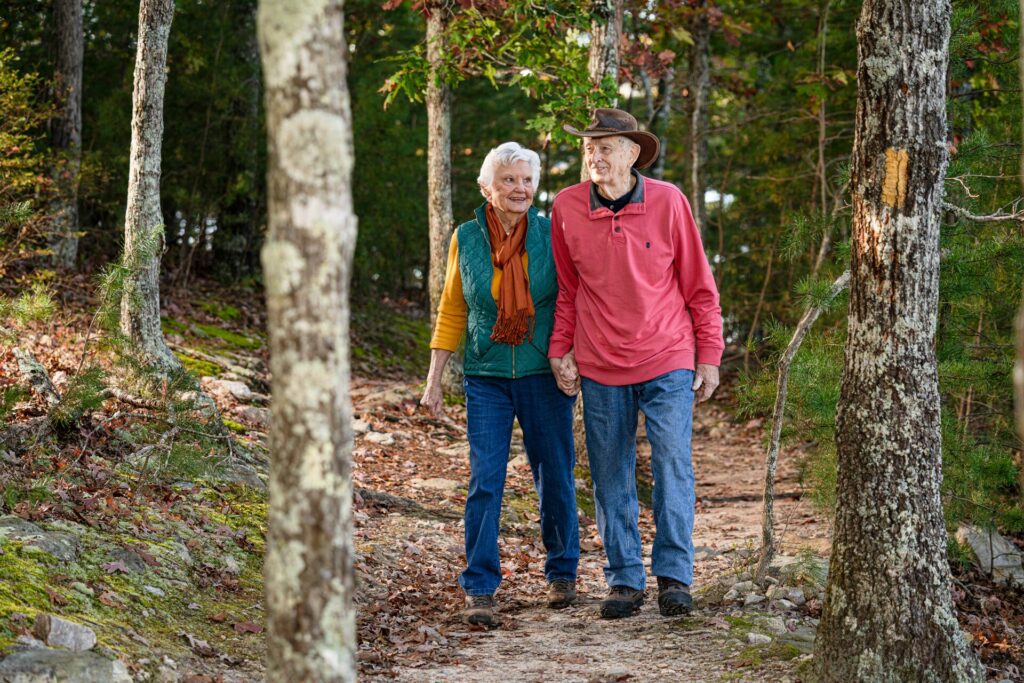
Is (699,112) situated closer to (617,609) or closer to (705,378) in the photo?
(705,378)

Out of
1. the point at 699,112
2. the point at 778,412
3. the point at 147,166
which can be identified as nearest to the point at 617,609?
the point at 778,412

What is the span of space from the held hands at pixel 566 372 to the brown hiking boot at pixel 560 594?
3.61 feet

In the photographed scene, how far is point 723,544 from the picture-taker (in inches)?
303

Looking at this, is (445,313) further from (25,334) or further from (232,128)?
(232,128)

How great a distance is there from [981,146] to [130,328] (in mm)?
5998

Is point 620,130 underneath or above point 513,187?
above

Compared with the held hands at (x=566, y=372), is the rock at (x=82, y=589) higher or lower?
lower

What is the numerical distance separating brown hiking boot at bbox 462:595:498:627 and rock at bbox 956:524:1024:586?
3906 mm

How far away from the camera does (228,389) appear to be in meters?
8.89

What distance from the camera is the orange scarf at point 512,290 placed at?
526 cm

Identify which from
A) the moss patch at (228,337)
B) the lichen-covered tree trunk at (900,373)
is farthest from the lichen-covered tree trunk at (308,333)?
the moss patch at (228,337)

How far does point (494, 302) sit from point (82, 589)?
A: 2.35 meters

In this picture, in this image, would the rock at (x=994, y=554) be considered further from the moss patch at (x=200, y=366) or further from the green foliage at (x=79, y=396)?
the moss patch at (x=200, y=366)

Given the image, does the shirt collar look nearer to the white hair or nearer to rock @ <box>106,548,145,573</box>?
the white hair
